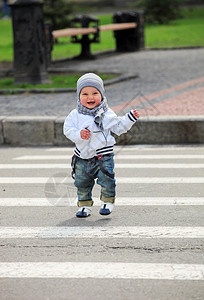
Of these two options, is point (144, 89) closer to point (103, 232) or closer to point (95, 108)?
point (95, 108)

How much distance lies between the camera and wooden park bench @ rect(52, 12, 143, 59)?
16.9 m

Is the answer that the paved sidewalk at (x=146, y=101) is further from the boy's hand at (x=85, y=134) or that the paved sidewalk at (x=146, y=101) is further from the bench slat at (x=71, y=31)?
the boy's hand at (x=85, y=134)

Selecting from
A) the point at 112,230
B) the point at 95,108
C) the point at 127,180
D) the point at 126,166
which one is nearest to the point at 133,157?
→ the point at 126,166

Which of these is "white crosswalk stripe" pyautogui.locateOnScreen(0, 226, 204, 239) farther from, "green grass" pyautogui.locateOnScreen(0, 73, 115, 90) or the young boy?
"green grass" pyautogui.locateOnScreen(0, 73, 115, 90)

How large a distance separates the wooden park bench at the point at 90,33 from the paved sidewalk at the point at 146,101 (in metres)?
0.82

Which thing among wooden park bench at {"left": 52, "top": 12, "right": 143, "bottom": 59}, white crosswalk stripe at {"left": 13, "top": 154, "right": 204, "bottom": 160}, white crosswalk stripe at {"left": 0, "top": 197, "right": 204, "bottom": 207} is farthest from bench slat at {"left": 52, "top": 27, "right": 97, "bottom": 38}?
white crosswalk stripe at {"left": 0, "top": 197, "right": 204, "bottom": 207}

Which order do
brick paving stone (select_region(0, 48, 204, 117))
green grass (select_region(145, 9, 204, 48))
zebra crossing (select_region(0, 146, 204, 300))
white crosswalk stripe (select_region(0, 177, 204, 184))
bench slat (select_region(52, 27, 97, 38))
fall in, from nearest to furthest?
zebra crossing (select_region(0, 146, 204, 300)), white crosswalk stripe (select_region(0, 177, 204, 184)), brick paving stone (select_region(0, 48, 204, 117)), bench slat (select_region(52, 27, 97, 38)), green grass (select_region(145, 9, 204, 48))

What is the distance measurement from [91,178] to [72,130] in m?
0.43

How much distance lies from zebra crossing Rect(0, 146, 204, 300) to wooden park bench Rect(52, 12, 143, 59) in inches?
366

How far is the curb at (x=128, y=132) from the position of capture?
8.62 m

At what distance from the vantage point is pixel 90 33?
716 inches

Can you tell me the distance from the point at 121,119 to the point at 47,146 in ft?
11.9

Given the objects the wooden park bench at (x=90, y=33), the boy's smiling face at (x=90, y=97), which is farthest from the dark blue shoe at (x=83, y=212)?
the wooden park bench at (x=90, y=33)

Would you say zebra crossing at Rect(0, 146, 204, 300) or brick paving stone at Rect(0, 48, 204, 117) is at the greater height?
zebra crossing at Rect(0, 146, 204, 300)
